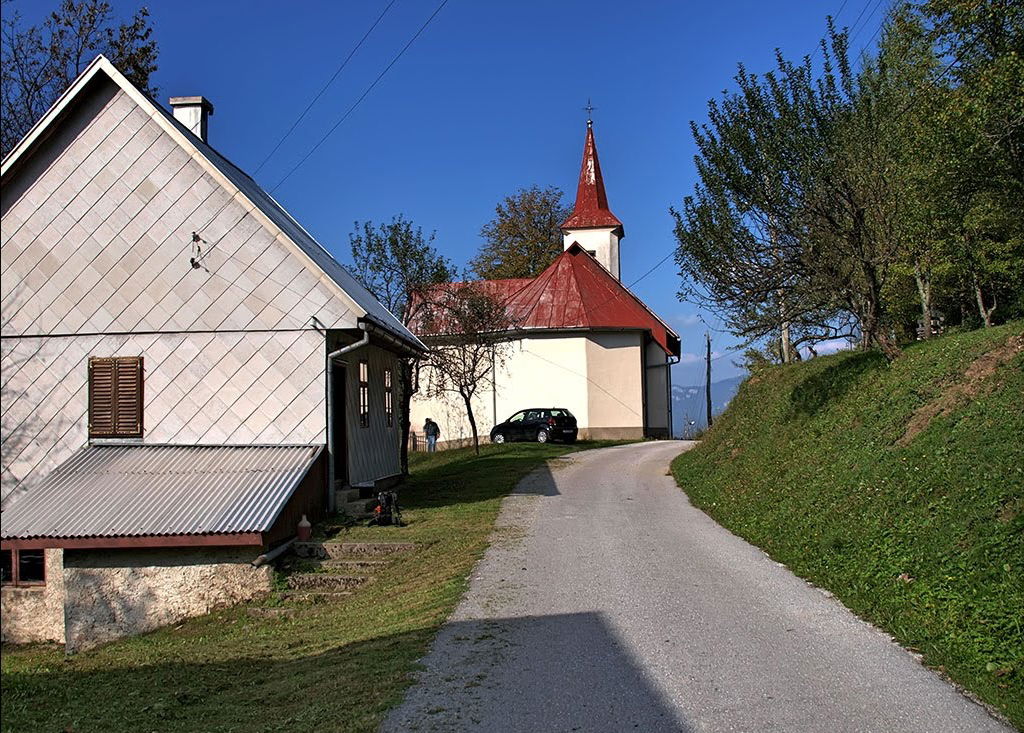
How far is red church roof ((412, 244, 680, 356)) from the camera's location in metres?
40.5

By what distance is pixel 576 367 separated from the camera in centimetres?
4038

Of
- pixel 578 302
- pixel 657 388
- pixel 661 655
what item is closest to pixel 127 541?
pixel 661 655

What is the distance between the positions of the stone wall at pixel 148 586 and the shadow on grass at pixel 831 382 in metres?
11.5

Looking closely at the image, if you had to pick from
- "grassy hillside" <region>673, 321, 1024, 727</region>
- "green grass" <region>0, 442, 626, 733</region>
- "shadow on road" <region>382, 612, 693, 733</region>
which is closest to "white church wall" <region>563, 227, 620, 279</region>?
"grassy hillside" <region>673, 321, 1024, 727</region>

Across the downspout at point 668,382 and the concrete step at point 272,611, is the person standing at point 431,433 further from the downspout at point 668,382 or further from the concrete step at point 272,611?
the concrete step at point 272,611

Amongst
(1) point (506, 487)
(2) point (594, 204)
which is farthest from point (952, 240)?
(2) point (594, 204)

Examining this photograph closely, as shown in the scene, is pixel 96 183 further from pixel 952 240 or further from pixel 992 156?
pixel 952 240

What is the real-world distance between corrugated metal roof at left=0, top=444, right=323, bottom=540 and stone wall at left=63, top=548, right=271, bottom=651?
0.42m

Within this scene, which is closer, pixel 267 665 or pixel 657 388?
pixel 267 665

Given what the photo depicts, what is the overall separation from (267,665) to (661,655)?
382 cm

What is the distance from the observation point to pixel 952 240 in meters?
19.6

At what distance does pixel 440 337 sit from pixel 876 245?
16.5 meters

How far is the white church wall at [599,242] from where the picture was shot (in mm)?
50906

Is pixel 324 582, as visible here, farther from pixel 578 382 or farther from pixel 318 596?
pixel 578 382
